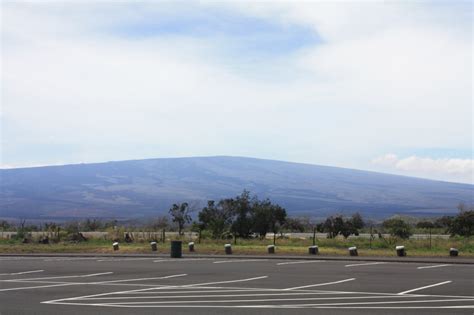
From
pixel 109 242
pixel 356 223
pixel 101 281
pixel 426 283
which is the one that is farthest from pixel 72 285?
pixel 356 223

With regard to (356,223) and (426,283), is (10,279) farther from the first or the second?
(356,223)

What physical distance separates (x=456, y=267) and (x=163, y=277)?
10.3 meters

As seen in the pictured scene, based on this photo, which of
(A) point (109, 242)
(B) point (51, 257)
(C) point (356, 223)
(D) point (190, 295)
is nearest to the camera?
(D) point (190, 295)

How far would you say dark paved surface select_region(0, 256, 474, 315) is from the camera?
13.9 meters

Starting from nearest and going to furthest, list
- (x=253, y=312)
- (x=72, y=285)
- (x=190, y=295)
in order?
(x=253, y=312) → (x=190, y=295) → (x=72, y=285)

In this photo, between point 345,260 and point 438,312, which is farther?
point 345,260

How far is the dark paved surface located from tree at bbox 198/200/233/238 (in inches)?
773

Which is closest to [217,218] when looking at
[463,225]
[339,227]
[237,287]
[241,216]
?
[241,216]

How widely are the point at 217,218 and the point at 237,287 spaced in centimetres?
3084

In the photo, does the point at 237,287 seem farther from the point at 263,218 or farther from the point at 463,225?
the point at 463,225

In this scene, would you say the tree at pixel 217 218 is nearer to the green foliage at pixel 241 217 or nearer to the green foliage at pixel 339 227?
the green foliage at pixel 241 217

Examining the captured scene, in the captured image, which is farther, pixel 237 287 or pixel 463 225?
pixel 463 225

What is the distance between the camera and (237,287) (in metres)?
17.6

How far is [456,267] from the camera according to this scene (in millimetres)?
24500
